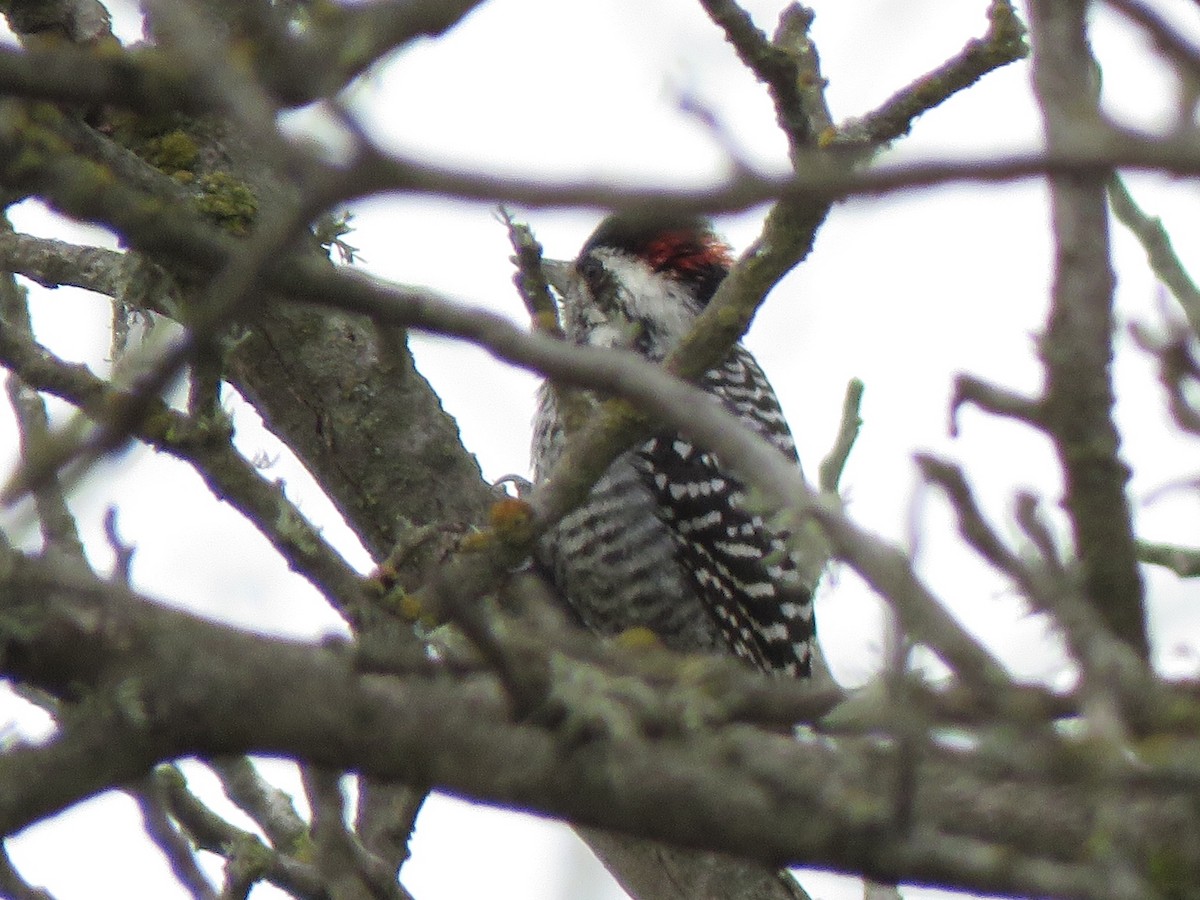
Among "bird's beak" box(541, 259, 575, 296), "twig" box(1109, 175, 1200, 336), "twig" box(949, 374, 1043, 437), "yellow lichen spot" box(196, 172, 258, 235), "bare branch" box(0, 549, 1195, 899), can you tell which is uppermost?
"bird's beak" box(541, 259, 575, 296)

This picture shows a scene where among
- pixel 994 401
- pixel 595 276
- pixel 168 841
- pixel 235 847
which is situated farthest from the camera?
pixel 595 276

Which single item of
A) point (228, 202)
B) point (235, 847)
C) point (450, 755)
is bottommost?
point (450, 755)

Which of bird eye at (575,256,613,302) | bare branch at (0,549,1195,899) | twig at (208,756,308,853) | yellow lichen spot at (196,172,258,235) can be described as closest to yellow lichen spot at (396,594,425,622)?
twig at (208,756,308,853)

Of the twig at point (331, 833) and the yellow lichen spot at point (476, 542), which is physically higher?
the yellow lichen spot at point (476, 542)

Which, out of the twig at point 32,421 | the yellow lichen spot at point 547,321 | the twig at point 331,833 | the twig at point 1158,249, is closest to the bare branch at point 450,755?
the twig at point 331,833

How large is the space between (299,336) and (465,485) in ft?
1.69

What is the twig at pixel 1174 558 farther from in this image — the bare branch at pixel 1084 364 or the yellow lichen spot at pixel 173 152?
the yellow lichen spot at pixel 173 152

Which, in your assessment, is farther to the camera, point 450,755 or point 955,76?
point 955,76

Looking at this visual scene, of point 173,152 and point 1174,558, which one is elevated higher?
point 173,152

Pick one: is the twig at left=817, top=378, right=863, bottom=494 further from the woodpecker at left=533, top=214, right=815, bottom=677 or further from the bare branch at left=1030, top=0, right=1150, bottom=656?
the woodpecker at left=533, top=214, right=815, bottom=677

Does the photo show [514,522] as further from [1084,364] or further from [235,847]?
[1084,364]

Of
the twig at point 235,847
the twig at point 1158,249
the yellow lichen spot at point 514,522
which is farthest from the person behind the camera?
the yellow lichen spot at point 514,522

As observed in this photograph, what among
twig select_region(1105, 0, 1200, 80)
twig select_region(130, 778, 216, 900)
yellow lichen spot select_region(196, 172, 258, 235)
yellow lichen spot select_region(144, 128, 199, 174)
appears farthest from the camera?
yellow lichen spot select_region(144, 128, 199, 174)

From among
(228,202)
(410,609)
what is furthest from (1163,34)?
(228,202)
